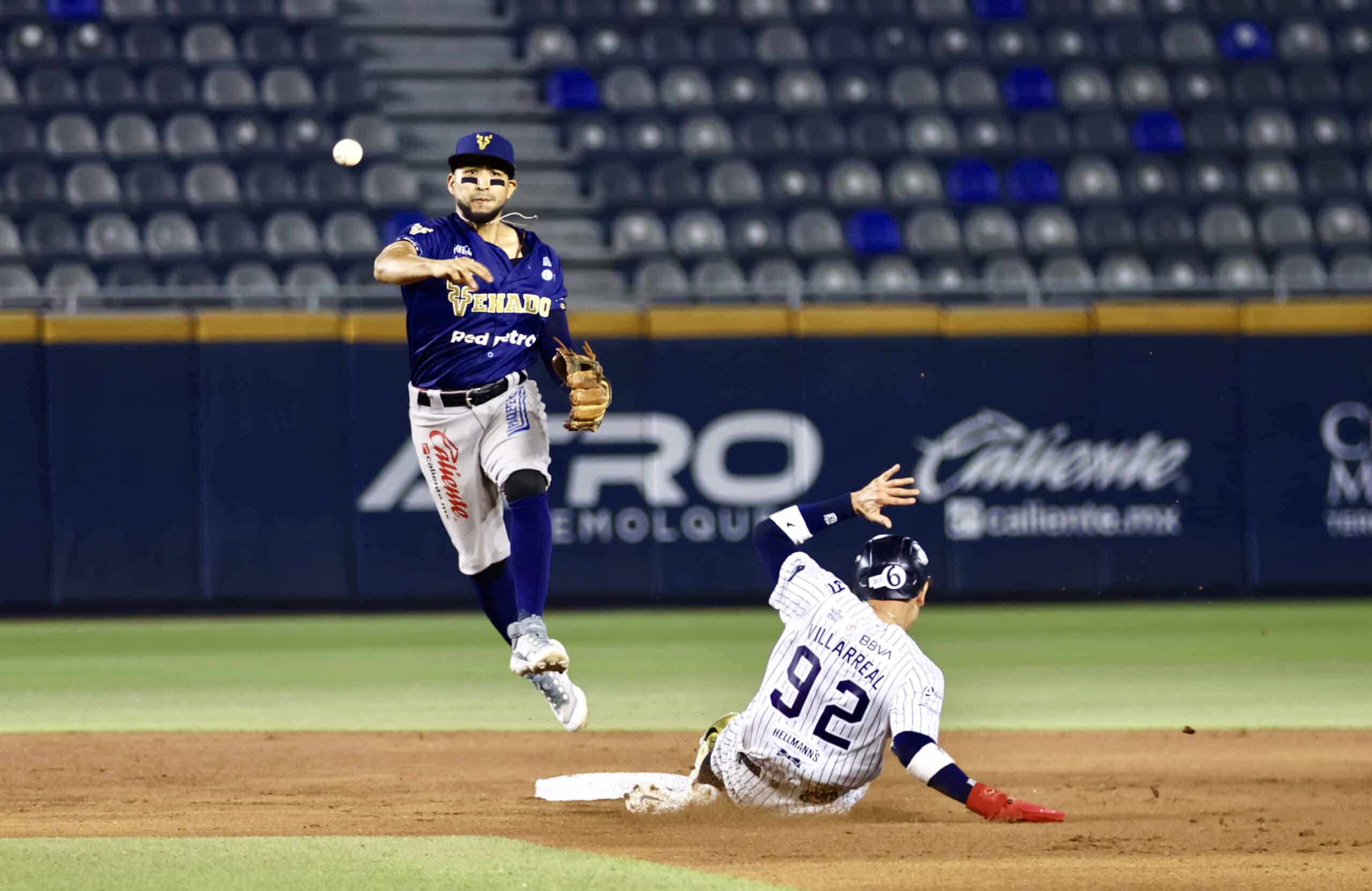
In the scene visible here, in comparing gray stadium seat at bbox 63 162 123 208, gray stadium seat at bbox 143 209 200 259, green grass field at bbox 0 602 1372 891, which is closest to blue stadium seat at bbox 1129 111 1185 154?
green grass field at bbox 0 602 1372 891

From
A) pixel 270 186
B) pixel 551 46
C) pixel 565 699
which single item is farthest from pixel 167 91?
pixel 565 699

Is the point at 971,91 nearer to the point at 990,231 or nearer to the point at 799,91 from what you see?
the point at 799,91

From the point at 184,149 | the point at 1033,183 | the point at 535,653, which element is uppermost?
the point at 184,149

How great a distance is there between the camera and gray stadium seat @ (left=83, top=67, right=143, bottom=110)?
48.8 feet

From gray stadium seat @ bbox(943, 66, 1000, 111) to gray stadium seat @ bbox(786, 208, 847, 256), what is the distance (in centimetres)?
193

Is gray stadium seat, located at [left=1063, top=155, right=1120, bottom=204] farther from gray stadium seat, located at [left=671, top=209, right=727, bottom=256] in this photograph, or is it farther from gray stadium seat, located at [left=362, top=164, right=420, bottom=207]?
gray stadium seat, located at [left=362, top=164, right=420, bottom=207]

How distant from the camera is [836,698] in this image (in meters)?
5.45

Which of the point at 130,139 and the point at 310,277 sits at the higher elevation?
the point at 130,139

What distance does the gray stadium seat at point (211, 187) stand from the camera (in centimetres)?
1445

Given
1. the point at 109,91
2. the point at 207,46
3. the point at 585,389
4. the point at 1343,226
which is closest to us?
the point at 585,389

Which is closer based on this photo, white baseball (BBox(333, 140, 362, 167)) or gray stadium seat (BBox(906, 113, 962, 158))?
white baseball (BBox(333, 140, 362, 167))

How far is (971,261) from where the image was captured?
591 inches

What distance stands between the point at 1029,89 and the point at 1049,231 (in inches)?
69.8

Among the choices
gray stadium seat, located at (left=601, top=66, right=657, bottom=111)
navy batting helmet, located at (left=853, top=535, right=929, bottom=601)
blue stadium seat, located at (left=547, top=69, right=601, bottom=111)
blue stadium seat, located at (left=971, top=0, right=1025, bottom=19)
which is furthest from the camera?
blue stadium seat, located at (left=971, top=0, right=1025, bottom=19)
